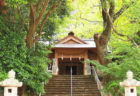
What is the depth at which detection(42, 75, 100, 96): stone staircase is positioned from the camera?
12414 millimetres

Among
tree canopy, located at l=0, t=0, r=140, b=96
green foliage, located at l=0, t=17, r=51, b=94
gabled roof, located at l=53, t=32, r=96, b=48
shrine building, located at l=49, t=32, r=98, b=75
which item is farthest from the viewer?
gabled roof, located at l=53, t=32, r=96, b=48

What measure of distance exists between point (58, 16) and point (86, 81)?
16.9 feet

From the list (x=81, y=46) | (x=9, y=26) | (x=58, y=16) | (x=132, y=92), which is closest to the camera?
(x=132, y=92)

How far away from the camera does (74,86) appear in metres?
13.2

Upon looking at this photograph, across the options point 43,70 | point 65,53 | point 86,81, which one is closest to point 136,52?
point 43,70

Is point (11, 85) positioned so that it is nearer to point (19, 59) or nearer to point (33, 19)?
point (19, 59)

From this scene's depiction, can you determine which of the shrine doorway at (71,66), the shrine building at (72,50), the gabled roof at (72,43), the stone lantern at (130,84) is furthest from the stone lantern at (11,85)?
the shrine doorway at (71,66)

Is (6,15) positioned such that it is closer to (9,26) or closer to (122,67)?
(9,26)

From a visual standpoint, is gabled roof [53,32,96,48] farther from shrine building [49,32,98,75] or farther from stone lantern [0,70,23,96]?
stone lantern [0,70,23,96]

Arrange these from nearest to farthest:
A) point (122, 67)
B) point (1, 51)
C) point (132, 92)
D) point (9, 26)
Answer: point (132, 92), point (122, 67), point (1, 51), point (9, 26)

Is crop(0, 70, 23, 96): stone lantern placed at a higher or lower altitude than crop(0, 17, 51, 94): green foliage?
lower

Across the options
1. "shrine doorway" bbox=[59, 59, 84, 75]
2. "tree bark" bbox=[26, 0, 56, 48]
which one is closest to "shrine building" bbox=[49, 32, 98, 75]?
"shrine doorway" bbox=[59, 59, 84, 75]

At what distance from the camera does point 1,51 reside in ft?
28.1

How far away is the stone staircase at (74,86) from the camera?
40.7 ft
